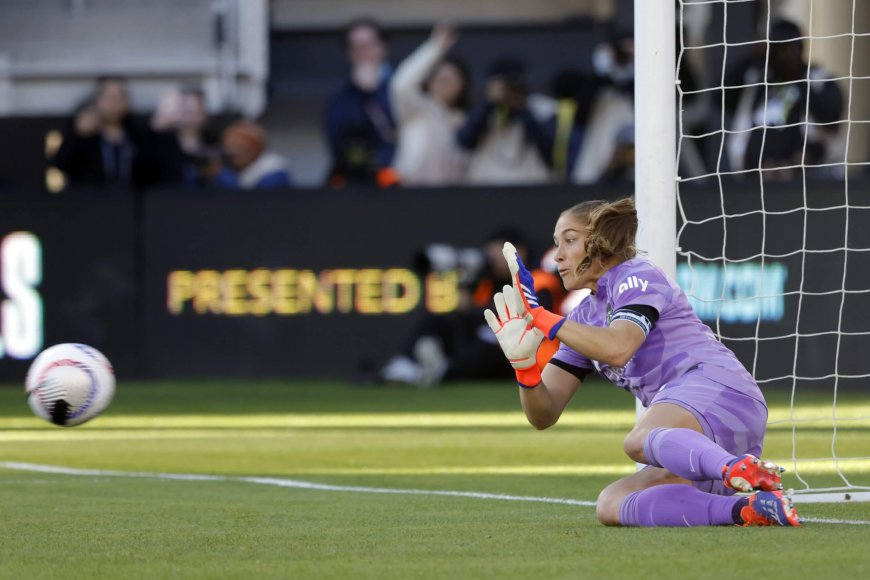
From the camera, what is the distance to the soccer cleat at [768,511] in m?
4.79

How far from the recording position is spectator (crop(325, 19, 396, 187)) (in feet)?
48.8

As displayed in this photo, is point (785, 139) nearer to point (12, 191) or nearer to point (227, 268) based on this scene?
point (227, 268)

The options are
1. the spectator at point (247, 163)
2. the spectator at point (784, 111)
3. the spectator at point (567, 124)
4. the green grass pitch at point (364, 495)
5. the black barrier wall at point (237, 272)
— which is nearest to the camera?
the green grass pitch at point (364, 495)

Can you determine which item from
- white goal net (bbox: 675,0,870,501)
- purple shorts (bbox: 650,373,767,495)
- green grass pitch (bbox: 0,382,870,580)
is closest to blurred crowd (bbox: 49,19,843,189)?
white goal net (bbox: 675,0,870,501)

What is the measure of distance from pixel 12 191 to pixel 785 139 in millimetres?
6736

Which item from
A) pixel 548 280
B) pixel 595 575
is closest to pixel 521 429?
→ pixel 548 280

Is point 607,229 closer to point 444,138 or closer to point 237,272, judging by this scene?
point 237,272

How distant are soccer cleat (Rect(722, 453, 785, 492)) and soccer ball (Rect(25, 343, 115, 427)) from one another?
292 centimetres

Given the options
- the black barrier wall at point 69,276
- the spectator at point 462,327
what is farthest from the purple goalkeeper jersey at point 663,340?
the black barrier wall at point 69,276

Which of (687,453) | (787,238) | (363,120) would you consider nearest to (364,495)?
(687,453)

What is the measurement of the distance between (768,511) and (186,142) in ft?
38.4

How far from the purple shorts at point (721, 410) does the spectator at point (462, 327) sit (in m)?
8.30

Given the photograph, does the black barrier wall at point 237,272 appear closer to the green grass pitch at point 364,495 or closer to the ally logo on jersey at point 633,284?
the green grass pitch at point 364,495

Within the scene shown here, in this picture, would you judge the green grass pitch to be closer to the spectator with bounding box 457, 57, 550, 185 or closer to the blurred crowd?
the spectator with bounding box 457, 57, 550, 185
